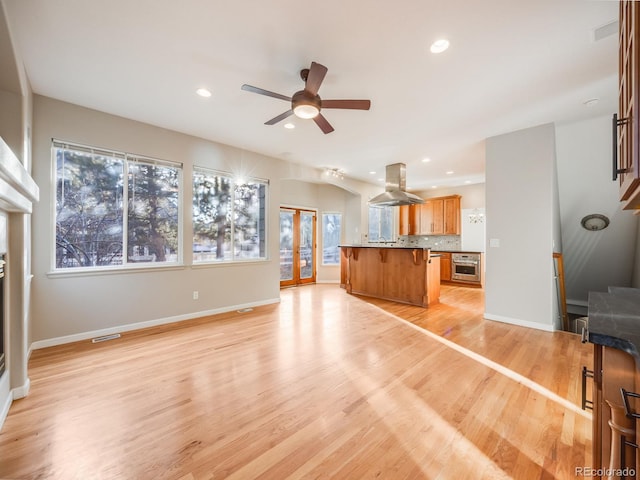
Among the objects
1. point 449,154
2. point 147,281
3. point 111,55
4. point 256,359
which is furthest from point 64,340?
point 449,154

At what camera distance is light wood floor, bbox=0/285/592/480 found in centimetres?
149

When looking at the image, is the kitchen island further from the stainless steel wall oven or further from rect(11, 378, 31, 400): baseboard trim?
rect(11, 378, 31, 400): baseboard trim

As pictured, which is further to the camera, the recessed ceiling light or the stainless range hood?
the stainless range hood

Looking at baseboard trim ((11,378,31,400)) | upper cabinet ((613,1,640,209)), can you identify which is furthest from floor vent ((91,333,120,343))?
upper cabinet ((613,1,640,209))

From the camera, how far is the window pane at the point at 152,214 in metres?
3.76

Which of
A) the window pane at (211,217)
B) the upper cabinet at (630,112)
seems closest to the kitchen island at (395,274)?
the window pane at (211,217)

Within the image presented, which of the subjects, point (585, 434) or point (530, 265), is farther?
point (530, 265)

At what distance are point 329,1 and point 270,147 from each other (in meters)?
3.08

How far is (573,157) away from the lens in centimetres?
429

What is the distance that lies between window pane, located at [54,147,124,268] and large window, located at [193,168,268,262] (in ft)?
3.39

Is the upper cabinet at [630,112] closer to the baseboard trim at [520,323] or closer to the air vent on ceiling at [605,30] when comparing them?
the air vent on ceiling at [605,30]

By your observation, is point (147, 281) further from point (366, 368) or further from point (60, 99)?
point (366, 368)

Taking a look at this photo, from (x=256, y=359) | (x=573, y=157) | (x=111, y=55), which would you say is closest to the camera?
(x=111, y=55)

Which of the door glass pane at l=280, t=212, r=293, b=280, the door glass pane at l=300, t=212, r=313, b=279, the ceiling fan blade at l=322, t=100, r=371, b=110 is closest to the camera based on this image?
the ceiling fan blade at l=322, t=100, r=371, b=110
